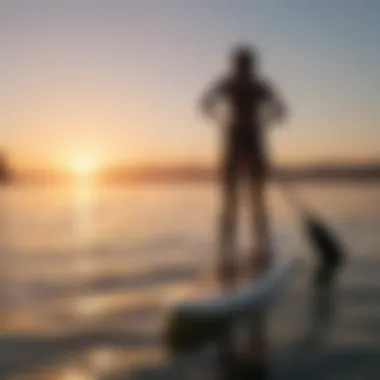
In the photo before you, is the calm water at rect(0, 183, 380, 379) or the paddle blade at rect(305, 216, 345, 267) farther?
the paddle blade at rect(305, 216, 345, 267)

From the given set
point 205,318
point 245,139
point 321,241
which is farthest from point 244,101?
point 205,318

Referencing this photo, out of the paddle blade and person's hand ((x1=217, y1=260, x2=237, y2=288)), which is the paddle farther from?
person's hand ((x1=217, y1=260, x2=237, y2=288))

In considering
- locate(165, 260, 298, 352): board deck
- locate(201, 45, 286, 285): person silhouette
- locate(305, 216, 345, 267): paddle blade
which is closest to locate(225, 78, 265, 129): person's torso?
locate(201, 45, 286, 285): person silhouette

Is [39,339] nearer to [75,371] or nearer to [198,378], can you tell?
[75,371]

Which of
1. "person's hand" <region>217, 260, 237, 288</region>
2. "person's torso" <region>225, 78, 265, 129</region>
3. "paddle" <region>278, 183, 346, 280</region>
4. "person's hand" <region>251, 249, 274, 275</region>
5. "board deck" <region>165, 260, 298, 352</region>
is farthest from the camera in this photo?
"paddle" <region>278, 183, 346, 280</region>

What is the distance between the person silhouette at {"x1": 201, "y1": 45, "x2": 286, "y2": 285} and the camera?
495 cm

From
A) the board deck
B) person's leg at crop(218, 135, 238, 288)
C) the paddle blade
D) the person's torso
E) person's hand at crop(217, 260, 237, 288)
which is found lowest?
the board deck

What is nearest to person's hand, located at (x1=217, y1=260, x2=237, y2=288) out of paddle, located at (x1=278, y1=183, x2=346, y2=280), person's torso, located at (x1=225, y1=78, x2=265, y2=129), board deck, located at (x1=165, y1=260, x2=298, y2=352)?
board deck, located at (x1=165, y1=260, x2=298, y2=352)

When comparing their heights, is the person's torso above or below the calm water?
above

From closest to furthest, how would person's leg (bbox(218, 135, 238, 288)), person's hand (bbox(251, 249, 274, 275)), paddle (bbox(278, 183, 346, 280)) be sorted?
1. person's hand (bbox(251, 249, 274, 275))
2. person's leg (bbox(218, 135, 238, 288))
3. paddle (bbox(278, 183, 346, 280))

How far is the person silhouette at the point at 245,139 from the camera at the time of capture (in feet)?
16.2

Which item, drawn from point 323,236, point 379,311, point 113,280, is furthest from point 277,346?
point 323,236

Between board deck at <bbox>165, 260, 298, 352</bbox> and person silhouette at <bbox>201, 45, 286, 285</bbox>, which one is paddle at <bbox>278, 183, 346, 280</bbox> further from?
board deck at <bbox>165, 260, 298, 352</bbox>

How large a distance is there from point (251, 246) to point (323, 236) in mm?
696
